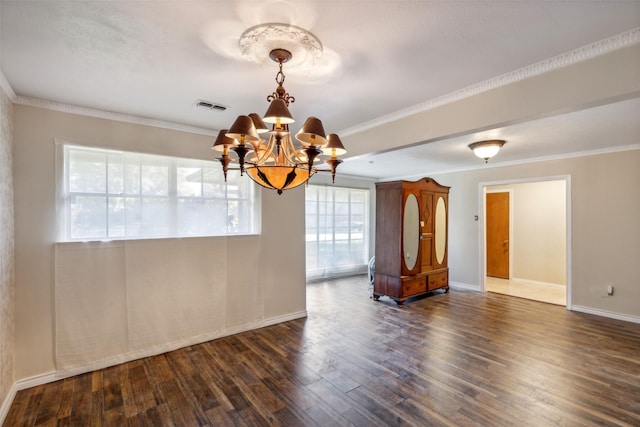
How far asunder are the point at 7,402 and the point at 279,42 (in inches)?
129

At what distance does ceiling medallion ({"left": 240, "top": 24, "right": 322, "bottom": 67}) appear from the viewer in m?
1.61

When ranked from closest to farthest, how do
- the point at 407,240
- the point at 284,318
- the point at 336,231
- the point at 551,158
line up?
the point at 284,318, the point at 551,158, the point at 407,240, the point at 336,231

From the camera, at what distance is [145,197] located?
3086 millimetres

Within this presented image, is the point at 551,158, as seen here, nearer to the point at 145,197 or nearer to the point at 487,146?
the point at 487,146

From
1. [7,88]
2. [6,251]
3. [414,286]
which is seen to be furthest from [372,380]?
[7,88]

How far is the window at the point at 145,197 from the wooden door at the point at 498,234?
605 cm

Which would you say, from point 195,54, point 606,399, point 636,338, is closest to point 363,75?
point 195,54

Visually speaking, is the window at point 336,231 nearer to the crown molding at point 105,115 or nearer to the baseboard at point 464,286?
the baseboard at point 464,286

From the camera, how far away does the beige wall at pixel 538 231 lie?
20.2 ft

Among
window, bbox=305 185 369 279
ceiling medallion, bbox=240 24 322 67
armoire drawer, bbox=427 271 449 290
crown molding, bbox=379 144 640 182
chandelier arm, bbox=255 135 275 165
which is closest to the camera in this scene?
ceiling medallion, bbox=240 24 322 67

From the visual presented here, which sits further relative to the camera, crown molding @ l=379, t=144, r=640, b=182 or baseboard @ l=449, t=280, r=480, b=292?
baseboard @ l=449, t=280, r=480, b=292

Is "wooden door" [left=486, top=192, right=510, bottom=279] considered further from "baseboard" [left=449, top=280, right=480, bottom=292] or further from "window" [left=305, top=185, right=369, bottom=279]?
"window" [left=305, top=185, right=369, bottom=279]

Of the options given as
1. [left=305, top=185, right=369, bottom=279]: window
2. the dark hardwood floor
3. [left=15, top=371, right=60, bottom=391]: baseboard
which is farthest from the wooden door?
[left=15, top=371, right=60, bottom=391]: baseboard

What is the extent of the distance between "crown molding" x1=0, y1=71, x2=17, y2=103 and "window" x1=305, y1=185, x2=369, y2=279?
15.2 ft
